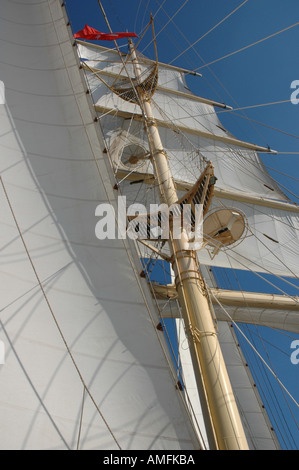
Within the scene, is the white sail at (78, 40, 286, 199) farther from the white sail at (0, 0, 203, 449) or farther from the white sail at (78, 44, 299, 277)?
the white sail at (0, 0, 203, 449)

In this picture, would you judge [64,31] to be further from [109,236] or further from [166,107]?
[166,107]

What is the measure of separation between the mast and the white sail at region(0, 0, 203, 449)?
0.48 metres

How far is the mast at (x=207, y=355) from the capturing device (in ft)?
9.29

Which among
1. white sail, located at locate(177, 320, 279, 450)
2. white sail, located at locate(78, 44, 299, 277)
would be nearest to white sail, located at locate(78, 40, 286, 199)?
white sail, located at locate(78, 44, 299, 277)

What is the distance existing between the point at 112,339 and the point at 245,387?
34.4 feet

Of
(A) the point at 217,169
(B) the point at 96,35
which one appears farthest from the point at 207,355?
(A) the point at 217,169

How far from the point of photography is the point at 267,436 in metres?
10.5

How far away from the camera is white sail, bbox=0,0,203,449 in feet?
7.64

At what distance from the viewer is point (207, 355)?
3.29 metres

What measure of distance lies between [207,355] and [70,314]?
136cm

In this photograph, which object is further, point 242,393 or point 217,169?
point 217,169

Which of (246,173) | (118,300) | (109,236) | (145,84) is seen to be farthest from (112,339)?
(246,173)

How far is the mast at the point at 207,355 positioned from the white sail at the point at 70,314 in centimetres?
48

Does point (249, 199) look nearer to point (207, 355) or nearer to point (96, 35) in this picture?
point (96, 35)
